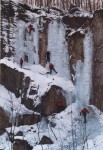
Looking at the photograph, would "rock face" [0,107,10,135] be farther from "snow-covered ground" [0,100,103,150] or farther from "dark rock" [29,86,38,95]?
"dark rock" [29,86,38,95]

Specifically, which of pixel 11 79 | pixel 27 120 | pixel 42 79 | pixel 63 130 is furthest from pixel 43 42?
pixel 63 130

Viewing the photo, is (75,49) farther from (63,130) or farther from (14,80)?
(63,130)

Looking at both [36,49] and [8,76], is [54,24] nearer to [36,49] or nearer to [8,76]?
[36,49]

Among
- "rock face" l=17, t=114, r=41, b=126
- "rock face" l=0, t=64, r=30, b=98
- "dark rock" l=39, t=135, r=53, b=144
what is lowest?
"dark rock" l=39, t=135, r=53, b=144

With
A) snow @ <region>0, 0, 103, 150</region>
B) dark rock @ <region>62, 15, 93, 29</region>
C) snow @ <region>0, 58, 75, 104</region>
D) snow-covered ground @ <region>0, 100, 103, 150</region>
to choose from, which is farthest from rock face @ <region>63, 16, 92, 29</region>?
snow-covered ground @ <region>0, 100, 103, 150</region>

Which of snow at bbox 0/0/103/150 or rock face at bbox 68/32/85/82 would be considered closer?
snow at bbox 0/0/103/150

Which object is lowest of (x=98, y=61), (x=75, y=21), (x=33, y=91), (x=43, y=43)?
(x=33, y=91)

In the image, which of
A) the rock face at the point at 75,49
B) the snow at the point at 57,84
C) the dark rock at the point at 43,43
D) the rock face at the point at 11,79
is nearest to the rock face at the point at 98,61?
the snow at the point at 57,84
